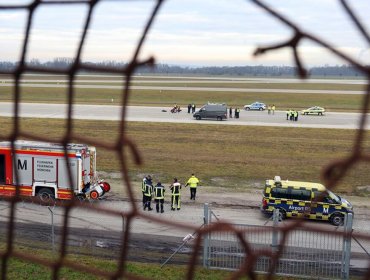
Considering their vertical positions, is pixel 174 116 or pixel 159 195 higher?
pixel 174 116

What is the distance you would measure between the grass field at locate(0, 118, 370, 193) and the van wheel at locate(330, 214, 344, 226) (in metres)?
2.48

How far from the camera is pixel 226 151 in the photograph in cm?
1842

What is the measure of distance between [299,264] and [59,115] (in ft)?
71.8

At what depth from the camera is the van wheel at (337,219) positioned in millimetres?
10039

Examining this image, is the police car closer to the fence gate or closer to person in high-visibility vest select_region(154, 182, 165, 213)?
the fence gate

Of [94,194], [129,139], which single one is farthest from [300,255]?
[129,139]

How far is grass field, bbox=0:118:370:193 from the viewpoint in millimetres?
14844

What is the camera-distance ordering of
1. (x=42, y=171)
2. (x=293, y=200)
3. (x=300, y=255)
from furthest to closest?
(x=42, y=171) < (x=293, y=200) < (x=300, y=255)

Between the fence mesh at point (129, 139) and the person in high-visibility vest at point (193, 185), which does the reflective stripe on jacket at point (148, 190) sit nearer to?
the person in high-visibility vest at point (193, 185)

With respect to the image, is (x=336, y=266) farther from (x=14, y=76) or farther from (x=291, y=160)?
(x=291, y=160)

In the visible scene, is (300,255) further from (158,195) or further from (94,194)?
(94,194)

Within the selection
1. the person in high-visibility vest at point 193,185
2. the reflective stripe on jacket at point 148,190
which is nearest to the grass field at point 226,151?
the person in high-visibility vest at point 193,185

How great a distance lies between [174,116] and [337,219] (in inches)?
773

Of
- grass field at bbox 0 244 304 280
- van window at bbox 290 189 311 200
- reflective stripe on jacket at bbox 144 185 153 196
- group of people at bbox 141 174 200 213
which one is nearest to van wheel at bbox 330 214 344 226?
van window at bbox 290 189 311 200
